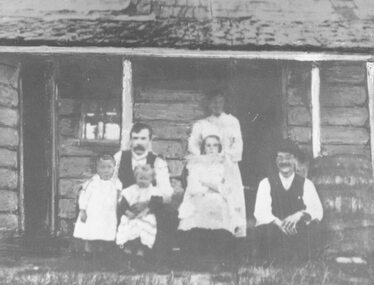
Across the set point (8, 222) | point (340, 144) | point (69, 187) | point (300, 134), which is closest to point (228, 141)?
point (300, 134)

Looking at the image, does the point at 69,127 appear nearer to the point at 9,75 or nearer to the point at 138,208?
the point at 9,75

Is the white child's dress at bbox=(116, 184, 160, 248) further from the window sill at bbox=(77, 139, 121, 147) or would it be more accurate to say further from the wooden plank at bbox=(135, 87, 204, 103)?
the wooden plank at bbox=(135, 87, 204, 103)

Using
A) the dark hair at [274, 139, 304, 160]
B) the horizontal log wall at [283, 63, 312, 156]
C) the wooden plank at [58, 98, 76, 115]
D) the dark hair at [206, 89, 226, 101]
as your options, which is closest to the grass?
the dark hair at [274, 139, 304, 160]

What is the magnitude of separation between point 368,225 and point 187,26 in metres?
2.38

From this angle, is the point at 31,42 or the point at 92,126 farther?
the point at 92,126

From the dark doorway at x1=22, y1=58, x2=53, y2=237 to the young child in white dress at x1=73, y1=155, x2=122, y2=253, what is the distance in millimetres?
334

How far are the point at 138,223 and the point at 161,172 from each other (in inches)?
19.7

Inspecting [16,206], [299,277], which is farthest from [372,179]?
[16,206]

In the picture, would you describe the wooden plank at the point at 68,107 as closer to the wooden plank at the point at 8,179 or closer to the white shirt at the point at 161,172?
the white shirt at the point at 161,172

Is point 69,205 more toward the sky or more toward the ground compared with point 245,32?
more toward the ground

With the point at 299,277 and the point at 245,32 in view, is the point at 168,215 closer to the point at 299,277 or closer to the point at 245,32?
the point at 299,277

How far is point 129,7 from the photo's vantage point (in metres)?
5.10

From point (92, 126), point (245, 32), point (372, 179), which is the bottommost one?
point (372, 179)

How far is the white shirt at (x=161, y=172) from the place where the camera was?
498cm
